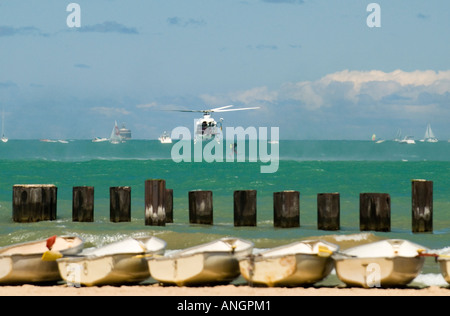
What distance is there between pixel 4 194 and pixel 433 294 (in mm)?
37017

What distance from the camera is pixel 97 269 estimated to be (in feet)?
51.3

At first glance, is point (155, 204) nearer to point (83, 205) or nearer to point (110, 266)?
point (83, 205)

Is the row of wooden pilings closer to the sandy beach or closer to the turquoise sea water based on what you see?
the turquoise sea water

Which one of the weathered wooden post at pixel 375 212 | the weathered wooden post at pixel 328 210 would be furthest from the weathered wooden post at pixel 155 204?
the weathered wooden post at pixel 375 212

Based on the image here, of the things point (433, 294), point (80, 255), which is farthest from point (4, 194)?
point (433, 294)

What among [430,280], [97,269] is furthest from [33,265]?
[430,280]

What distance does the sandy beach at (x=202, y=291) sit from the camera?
14.6 meters

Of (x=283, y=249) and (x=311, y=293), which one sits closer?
(x=311, y=293)

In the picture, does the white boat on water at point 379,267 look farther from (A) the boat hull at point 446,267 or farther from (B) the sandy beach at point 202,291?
(A) the boat hull at point 446,267

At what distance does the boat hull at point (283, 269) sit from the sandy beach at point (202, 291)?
0.19 meters

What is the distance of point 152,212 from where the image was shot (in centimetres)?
2639

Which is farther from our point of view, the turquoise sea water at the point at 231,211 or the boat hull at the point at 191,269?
the turquoise sea water at the point at 231,211

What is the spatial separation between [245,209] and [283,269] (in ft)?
37.6

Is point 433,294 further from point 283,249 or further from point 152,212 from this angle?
point 152,212
